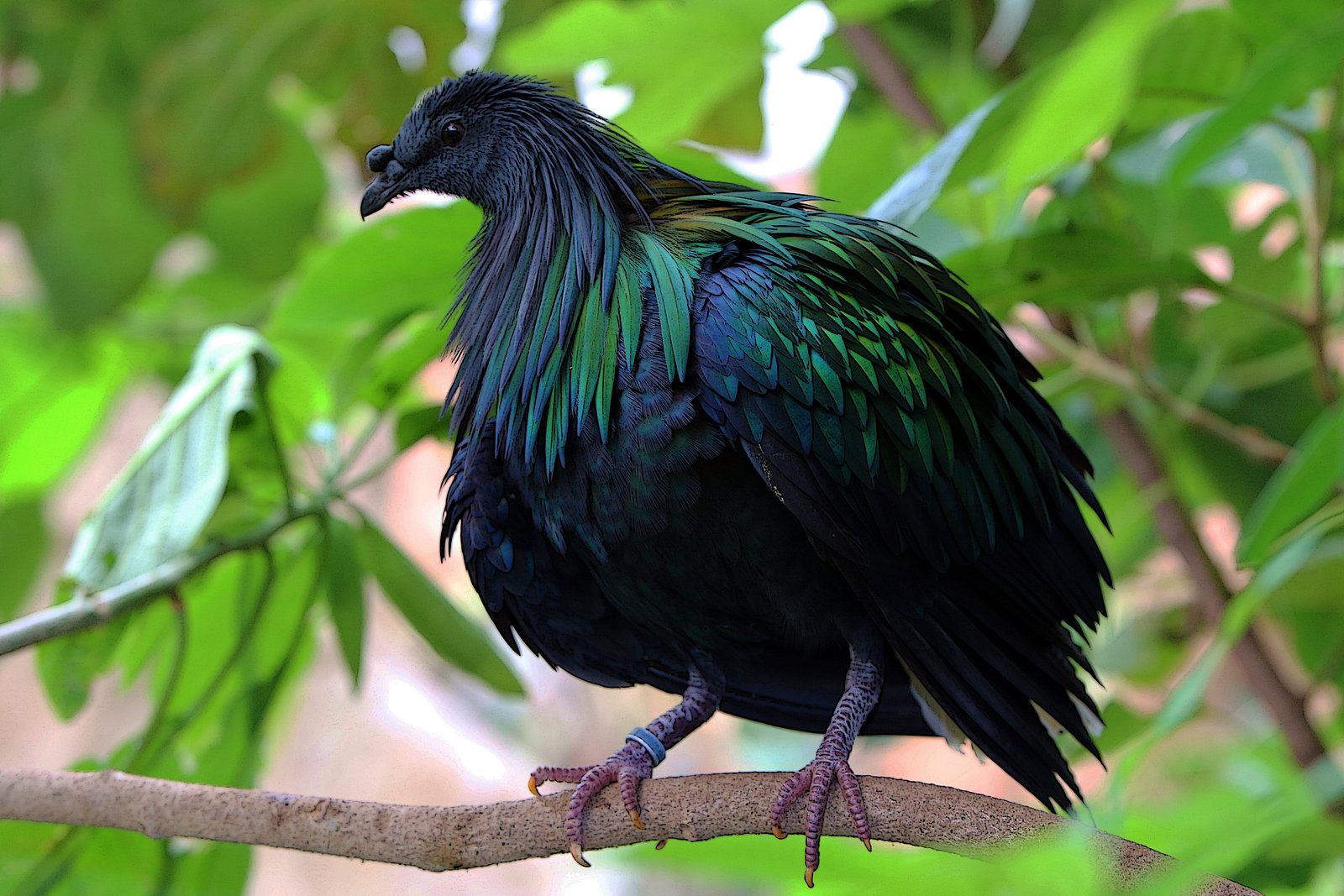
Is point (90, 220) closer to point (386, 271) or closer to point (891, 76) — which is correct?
point (386, 271)

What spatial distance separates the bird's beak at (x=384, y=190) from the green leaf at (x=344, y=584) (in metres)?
0.37

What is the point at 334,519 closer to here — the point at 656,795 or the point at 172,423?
the point at 172,423

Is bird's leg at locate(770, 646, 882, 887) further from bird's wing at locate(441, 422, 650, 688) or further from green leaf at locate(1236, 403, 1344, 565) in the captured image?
green leaf at locate(1236, 403, 1344, 565)

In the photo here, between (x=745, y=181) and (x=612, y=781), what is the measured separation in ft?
1.94

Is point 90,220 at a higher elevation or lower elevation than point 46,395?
higher

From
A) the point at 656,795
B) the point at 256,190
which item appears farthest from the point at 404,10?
the point at 656,795

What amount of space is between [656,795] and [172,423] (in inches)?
23.7

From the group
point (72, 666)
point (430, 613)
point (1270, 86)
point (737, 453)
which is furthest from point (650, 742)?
point (1270, 86)

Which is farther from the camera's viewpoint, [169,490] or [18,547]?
[18,547]

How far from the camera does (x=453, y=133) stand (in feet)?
2.89

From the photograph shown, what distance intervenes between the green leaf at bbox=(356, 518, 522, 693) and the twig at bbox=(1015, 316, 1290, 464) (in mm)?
699

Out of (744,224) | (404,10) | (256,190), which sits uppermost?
(404,10)

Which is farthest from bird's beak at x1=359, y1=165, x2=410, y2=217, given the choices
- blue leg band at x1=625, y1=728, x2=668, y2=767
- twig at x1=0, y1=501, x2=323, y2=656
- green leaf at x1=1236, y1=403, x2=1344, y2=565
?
green leaf at x1=1236, y1=403, x2=1344, y2=565

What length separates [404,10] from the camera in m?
1.59
